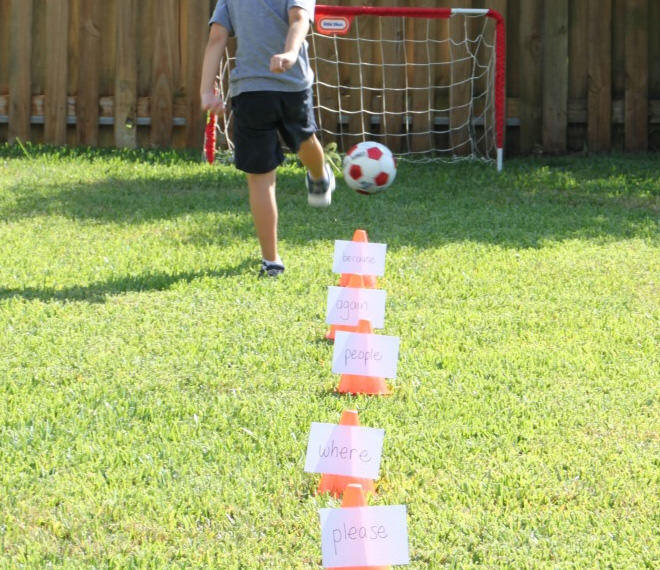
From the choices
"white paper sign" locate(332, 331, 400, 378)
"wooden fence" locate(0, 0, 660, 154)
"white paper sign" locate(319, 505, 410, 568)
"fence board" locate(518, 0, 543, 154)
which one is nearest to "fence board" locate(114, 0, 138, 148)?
"wooden fence" locate(0, 0, 660, 154)

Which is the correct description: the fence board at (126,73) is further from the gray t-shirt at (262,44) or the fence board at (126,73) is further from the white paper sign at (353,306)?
the white paper sign at (353,306)

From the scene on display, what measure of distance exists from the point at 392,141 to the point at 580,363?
6057 millimetres

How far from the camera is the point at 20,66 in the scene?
1034 cm

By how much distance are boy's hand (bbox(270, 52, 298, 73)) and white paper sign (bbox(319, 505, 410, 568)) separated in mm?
3176

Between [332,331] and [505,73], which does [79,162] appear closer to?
[505,73]

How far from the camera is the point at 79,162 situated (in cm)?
959

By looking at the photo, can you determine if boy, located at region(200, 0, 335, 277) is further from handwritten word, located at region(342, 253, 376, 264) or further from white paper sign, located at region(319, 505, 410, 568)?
white paper sign, located at region(319, 505, 410, 568)

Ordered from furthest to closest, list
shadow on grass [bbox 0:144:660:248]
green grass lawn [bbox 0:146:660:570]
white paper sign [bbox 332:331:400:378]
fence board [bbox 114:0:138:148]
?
fence board [bbox 114:0:138:148], shadow on grass [bbox 0:144:660:248], white paper sign [bbox 332:331:400:378], green grass lawn [bbox 0:146:660:570]

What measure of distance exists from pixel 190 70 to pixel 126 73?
59cm

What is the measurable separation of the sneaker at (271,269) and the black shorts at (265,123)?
491 millimetres

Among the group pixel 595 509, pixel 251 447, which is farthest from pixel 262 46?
pixel 595 509

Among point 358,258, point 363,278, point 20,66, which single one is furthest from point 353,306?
point 20,66

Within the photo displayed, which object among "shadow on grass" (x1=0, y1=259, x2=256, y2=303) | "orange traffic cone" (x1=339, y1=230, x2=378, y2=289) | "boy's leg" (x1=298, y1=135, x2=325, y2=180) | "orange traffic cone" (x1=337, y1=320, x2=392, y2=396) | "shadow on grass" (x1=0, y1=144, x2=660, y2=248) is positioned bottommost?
"shadow on grass" (x1=0, y1=144, x2=660, y2=248)

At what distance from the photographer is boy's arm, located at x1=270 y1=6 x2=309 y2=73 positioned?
5.32 meters
